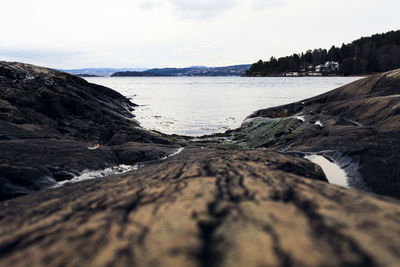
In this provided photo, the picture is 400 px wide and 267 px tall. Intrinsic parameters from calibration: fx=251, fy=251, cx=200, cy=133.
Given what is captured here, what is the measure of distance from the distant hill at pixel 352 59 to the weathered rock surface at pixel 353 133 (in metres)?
80.5

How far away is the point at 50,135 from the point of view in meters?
7.27

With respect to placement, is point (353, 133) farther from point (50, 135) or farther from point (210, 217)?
point (50, 135)

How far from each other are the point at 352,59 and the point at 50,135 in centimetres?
9484

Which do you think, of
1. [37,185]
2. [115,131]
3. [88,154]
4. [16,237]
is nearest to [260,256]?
[16,237]

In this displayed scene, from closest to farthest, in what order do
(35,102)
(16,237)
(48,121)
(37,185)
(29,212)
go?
(16,237) < (29,212) < (37,185) < (48,121) < (35,102)

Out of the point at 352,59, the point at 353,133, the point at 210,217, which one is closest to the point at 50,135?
the point at 210,217

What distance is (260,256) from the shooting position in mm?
1349

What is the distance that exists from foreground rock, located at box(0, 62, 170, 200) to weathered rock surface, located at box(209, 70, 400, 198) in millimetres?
3941

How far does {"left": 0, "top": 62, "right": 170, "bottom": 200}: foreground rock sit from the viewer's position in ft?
14.1

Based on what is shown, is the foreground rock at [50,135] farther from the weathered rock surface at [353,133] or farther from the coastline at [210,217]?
the weathered rock surface at [353,133]

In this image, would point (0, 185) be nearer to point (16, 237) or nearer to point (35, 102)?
point (16, 237)

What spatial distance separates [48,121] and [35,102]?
1337 mm

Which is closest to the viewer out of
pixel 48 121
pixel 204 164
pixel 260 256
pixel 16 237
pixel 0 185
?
pixel 260 256

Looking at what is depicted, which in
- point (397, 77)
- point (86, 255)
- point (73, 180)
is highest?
point (397, 77)
